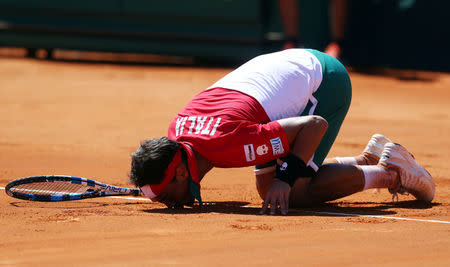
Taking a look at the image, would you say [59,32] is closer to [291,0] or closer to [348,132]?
[291,0]

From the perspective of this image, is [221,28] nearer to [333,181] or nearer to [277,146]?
[333,181]

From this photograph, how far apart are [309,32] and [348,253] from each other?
9.43 m

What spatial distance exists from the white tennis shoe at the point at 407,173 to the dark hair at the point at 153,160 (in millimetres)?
1290

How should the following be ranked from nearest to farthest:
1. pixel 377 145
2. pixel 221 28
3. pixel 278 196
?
1. pixel 278 196
2. pixel 377 145
3. pixel 221 28

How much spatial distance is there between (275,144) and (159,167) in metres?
0.60

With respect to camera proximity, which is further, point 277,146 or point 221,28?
point 221,28

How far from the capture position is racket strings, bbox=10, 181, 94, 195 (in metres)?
4.45

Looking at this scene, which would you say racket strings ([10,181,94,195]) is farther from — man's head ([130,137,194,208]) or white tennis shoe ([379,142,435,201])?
white tennis shoe ([379,142,435,201])

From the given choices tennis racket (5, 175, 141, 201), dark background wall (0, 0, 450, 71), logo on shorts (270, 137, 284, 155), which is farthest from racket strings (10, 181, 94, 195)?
dark background wall (0, 0, 450, 71)

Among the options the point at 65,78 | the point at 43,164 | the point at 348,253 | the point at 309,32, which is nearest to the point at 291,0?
the point at 309,32

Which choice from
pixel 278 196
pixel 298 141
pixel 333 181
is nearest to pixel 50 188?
pixel 278 196

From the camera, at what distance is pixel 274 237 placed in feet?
11.3

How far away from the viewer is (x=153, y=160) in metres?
3.86

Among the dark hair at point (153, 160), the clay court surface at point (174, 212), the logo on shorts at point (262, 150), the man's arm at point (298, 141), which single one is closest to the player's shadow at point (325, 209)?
the clay court surface at point (174, 212)
